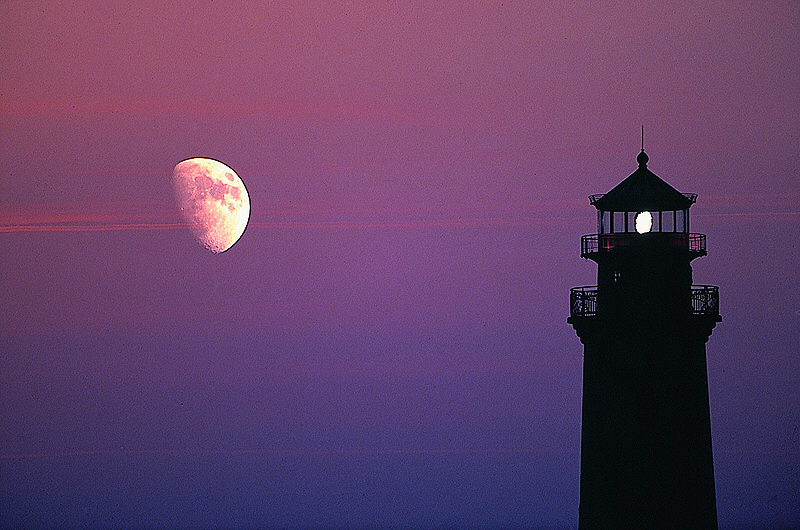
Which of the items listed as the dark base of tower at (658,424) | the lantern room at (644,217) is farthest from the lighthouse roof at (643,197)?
the dark base of tower at (658,424)

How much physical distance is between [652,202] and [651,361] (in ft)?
9.69

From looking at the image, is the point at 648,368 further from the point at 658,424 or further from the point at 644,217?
the point at 644,217

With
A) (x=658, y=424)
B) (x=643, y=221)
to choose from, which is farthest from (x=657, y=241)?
(x=658, y=424)

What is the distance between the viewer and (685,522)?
2478 cm

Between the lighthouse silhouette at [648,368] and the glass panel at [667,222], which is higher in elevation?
the glass panel at [667,222]

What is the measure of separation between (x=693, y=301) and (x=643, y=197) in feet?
7.01

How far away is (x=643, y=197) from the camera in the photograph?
1004 inches

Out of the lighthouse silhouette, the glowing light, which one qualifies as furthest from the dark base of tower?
the glowing light

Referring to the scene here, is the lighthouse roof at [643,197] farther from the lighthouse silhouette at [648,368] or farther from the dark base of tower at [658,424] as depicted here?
the dark base of tower at [658,424]

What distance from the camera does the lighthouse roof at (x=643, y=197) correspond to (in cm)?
2544

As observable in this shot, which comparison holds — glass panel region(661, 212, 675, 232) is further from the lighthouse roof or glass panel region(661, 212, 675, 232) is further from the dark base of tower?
the dark base of tower

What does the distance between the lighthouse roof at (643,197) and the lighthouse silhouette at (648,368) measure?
19mm

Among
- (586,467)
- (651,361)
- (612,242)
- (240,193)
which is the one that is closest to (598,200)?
(612,242)

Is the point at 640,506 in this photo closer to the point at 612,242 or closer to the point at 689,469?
the point at 689,469
